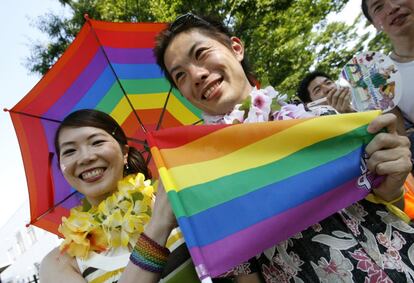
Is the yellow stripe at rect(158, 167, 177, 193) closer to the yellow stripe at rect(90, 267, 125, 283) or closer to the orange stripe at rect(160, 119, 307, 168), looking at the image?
the orange stripe at rect(160, 119, 307, 168)

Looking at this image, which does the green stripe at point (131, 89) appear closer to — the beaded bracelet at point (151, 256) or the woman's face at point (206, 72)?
the woman's face at point (206, 72)

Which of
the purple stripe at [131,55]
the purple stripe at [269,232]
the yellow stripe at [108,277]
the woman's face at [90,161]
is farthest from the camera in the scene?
the purple stripe at [131,55]

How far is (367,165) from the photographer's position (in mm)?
1202

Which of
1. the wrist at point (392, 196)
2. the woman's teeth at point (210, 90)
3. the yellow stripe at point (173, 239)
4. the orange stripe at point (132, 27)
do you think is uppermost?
the orange stripe at point (132, 27)

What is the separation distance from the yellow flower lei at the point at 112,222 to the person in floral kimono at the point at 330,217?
2.01ft

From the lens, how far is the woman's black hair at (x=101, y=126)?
209 cm

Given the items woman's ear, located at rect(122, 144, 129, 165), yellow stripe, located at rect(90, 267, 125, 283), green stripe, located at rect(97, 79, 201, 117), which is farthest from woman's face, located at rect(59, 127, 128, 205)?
green stripe, located at rect(97, 79, 201, 117)

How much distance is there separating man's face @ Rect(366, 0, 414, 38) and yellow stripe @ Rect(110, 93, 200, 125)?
1789mm

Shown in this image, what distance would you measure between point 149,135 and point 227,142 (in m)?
0.26

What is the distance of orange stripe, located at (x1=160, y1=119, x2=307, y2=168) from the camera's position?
3.84ft

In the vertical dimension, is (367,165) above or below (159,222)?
below

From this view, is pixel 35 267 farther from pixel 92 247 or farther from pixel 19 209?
pixel 92 247

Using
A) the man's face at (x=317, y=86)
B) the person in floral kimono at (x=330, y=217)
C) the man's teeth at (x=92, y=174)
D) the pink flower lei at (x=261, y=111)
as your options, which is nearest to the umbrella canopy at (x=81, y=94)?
the man's teeth at (x=92, y=174)

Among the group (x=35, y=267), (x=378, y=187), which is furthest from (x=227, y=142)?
(x=35, y=267)
